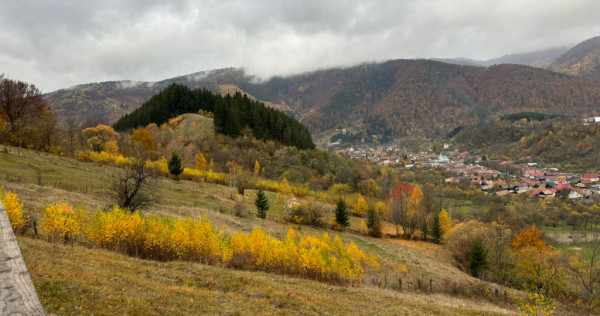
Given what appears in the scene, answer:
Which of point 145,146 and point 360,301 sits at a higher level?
point 145,146

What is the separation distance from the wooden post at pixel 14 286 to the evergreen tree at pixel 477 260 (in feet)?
191

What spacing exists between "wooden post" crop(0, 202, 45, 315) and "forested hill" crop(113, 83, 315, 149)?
109944 millimetres

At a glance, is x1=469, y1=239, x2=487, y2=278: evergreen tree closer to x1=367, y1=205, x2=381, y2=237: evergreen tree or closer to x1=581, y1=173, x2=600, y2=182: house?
x1=367, y1=205, x2=381, y2=237: evergreen tree

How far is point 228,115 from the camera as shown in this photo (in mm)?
111688

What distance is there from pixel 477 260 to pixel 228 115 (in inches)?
3562

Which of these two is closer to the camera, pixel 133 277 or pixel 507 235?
pixel 133 277

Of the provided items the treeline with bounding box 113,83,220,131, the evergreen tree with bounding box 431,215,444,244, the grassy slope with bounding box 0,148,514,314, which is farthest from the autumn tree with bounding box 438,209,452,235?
the treeline with bounding box 113,83,220,131

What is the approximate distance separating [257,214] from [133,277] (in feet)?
138

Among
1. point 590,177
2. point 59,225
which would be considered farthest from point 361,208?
point 590,177

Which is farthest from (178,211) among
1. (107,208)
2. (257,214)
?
(257,214)

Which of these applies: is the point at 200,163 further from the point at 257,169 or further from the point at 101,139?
the point at 101,139

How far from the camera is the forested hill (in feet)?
367

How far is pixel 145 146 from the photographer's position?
92.9 metres

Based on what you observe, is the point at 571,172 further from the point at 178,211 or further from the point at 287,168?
the point at 178,211
